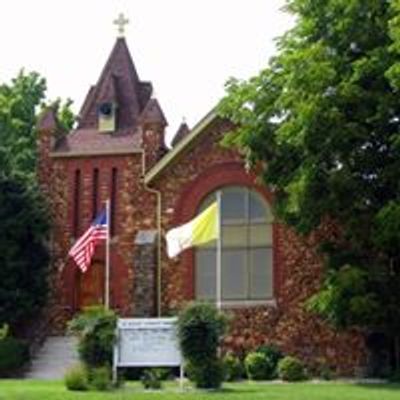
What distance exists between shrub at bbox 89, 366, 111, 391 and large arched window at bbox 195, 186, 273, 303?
33.7 feet

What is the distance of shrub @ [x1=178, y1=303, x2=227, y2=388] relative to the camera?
26.1 metres

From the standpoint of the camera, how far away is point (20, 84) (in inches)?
2013

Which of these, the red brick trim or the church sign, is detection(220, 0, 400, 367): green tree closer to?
the red brick trim

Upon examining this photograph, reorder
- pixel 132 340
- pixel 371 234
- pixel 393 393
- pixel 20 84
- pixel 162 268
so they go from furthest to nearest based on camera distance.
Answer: pixel 20 84 → pixel 162 268 → pixel 371 234 → pixel 132 340 → pixel 393 393

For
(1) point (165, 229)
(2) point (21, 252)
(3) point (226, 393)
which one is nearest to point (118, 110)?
(1) point (165, 229)

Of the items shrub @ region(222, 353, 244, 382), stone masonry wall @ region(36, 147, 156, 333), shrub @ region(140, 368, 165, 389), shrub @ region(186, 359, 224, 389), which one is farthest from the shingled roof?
shrub @ region(186, 359, 224, 389)

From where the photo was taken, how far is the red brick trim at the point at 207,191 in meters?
36.6

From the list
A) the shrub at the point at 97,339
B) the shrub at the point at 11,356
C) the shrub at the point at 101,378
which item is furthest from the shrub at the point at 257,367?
the shrub at the point at 11,356

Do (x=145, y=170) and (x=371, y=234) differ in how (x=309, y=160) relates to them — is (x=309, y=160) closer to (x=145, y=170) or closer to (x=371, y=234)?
(x=371, y=234)

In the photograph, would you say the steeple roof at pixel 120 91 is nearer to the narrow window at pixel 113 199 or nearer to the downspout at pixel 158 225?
the narrow window at pixel 113 199

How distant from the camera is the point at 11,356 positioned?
34.7 meters

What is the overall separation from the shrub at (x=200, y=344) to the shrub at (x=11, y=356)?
9.84 m

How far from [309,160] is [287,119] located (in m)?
1.59

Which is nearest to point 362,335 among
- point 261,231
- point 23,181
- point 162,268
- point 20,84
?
point 261,231
